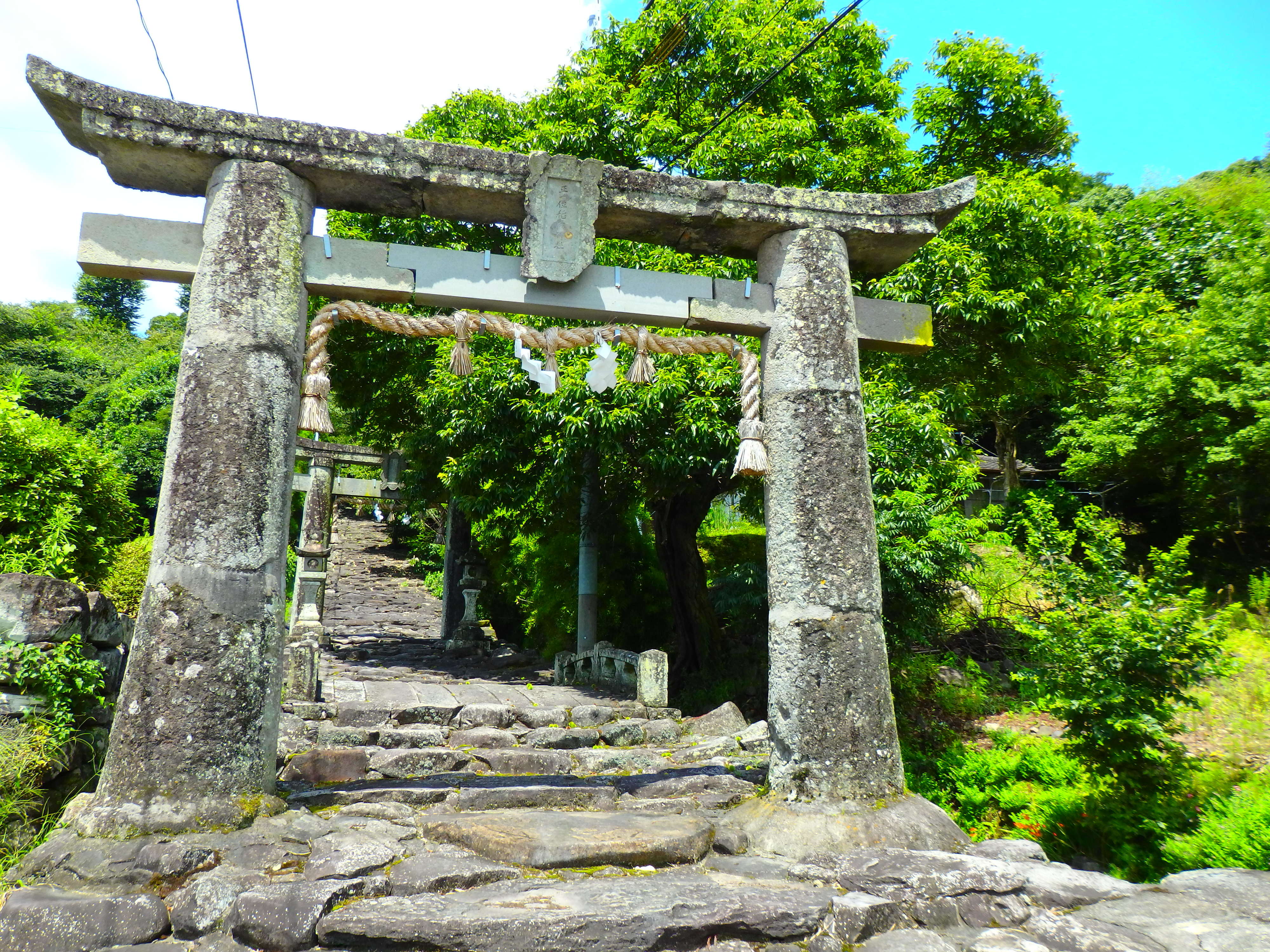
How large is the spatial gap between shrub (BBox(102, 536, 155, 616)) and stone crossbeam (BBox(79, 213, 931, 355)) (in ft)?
14.6

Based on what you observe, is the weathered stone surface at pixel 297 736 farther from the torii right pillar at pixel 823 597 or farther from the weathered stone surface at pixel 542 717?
the torii right pillar at pixel 823 597

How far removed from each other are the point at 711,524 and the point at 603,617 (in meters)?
4.80

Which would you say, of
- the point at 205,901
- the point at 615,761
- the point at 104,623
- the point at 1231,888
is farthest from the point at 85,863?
the point at 1231,888

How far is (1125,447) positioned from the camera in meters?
13.2

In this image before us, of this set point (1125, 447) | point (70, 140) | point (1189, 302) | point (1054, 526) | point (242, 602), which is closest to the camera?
point (242, 602)

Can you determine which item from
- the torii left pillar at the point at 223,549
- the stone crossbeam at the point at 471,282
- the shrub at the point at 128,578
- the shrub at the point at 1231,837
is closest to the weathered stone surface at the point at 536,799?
the torii left pillar at the point at 223,549

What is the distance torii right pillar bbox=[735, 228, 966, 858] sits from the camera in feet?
14.4

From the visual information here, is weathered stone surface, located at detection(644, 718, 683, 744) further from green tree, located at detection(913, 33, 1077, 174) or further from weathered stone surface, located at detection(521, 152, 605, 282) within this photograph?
green tree, located at detection(913, 33, 1077, 174)

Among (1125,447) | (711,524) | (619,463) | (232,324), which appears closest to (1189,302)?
(1125,447)

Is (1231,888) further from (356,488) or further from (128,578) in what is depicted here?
(356,488)

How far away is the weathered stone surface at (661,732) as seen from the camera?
292 inches

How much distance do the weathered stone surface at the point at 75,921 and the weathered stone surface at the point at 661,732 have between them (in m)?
4.66

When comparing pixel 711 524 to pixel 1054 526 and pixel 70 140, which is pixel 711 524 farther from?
pixel 70 140

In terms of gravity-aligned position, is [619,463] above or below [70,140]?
below
